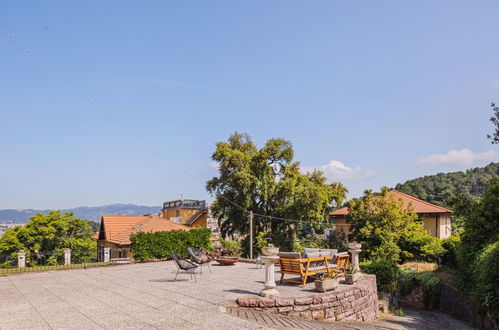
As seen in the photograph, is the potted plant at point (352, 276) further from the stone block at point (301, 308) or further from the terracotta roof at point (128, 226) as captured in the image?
the terracotta roof at point (128, 226)

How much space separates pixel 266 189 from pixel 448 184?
36547 millimetres

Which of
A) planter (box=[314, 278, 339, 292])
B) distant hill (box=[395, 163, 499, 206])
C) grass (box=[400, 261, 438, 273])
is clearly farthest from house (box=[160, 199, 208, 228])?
planter (box=[314, 278, 339, 292])

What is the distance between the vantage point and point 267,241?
98.8ft

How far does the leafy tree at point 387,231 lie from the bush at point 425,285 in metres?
2.92

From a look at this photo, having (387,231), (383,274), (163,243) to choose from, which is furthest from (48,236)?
(383,274)

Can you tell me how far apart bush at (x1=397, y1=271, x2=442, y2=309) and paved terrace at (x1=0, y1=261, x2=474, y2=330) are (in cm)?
830

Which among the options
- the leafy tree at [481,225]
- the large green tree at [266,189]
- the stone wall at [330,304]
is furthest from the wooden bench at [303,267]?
the large green tree at [266,189]

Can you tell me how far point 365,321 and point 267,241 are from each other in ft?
69.6

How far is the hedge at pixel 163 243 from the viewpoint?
644 inches

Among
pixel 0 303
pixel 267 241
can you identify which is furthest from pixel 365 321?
pixel 267 241

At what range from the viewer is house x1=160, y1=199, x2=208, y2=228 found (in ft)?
140

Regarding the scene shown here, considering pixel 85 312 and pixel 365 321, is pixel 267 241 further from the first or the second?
pixel 85 312

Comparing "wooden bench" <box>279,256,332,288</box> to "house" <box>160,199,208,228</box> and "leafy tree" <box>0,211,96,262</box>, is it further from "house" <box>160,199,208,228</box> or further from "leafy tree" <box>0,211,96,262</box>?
"house" <box>160,199,208,228</box>

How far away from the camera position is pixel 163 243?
1678 centimetres
